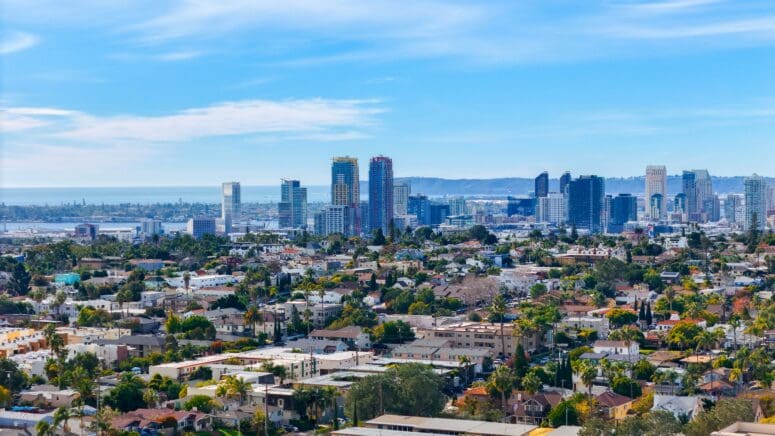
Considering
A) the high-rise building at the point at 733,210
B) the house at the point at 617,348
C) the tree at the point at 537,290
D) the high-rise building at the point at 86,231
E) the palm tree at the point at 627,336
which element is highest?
the high-rise building at the point at 733,210

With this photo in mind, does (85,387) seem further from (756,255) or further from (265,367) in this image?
(756,255)

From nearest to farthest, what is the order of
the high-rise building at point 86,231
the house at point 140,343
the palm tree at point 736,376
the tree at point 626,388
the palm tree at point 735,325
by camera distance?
the tree at point 626,388
the palm tree at point 736,376
the house at point 140,343
the palm tree at point 735,325
the high-rise building at point 86,231

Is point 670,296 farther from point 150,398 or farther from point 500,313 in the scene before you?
point 150,398

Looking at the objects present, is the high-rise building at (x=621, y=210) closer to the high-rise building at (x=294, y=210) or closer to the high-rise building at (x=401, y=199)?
the high-rise building at (x=401, y=199)

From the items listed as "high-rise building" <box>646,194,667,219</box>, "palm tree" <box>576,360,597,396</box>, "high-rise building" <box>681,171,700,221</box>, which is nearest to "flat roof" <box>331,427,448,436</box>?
"palm tree" <box>576,360,597,396</box>

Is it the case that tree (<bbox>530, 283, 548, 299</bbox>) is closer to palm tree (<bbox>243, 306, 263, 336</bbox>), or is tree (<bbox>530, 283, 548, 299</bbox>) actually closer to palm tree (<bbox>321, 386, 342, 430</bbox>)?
palm tree (<bbox>243, 306, 263, 336</bbox>)

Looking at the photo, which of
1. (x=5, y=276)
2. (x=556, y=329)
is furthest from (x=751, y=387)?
(x=5, y=276)

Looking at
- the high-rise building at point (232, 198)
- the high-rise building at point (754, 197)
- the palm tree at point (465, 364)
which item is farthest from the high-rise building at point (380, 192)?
the palm tree at point (465, 364)

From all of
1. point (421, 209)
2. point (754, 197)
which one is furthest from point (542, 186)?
point (754, 197)
